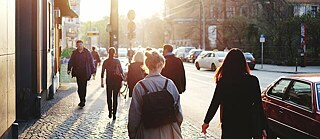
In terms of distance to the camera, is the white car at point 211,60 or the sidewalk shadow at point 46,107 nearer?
the sidewalk shadow at point 46,107

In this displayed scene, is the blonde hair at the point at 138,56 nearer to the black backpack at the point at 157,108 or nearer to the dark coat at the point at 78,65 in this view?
the dark coat at the point at 78,65

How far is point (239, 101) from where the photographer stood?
6.00 meters

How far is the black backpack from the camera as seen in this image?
17.0 feet

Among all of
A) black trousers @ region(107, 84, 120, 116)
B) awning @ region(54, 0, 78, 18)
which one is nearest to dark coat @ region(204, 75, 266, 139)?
black trousers @ region(107, 84, 120, 116)

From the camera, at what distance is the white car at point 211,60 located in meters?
35.2

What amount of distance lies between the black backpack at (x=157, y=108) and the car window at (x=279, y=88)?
335cm

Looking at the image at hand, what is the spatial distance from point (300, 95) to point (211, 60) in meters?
28.7

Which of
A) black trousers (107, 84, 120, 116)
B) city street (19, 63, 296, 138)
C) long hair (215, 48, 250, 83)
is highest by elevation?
long hair (215, 48, 250, 83)

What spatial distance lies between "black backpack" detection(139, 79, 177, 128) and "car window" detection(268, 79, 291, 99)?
335 cm

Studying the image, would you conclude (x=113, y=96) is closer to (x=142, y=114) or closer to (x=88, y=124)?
(x=88, y=124)

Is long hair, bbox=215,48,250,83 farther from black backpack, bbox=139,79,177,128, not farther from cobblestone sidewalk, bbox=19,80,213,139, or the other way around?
cobblestone sidewalk, bbox=19,80,213,139

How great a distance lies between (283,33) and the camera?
44531 millimetres

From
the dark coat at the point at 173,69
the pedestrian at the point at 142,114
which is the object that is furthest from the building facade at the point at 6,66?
the dark coat at the point at 173,69

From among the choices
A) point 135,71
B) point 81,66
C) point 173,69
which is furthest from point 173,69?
point 81,66
